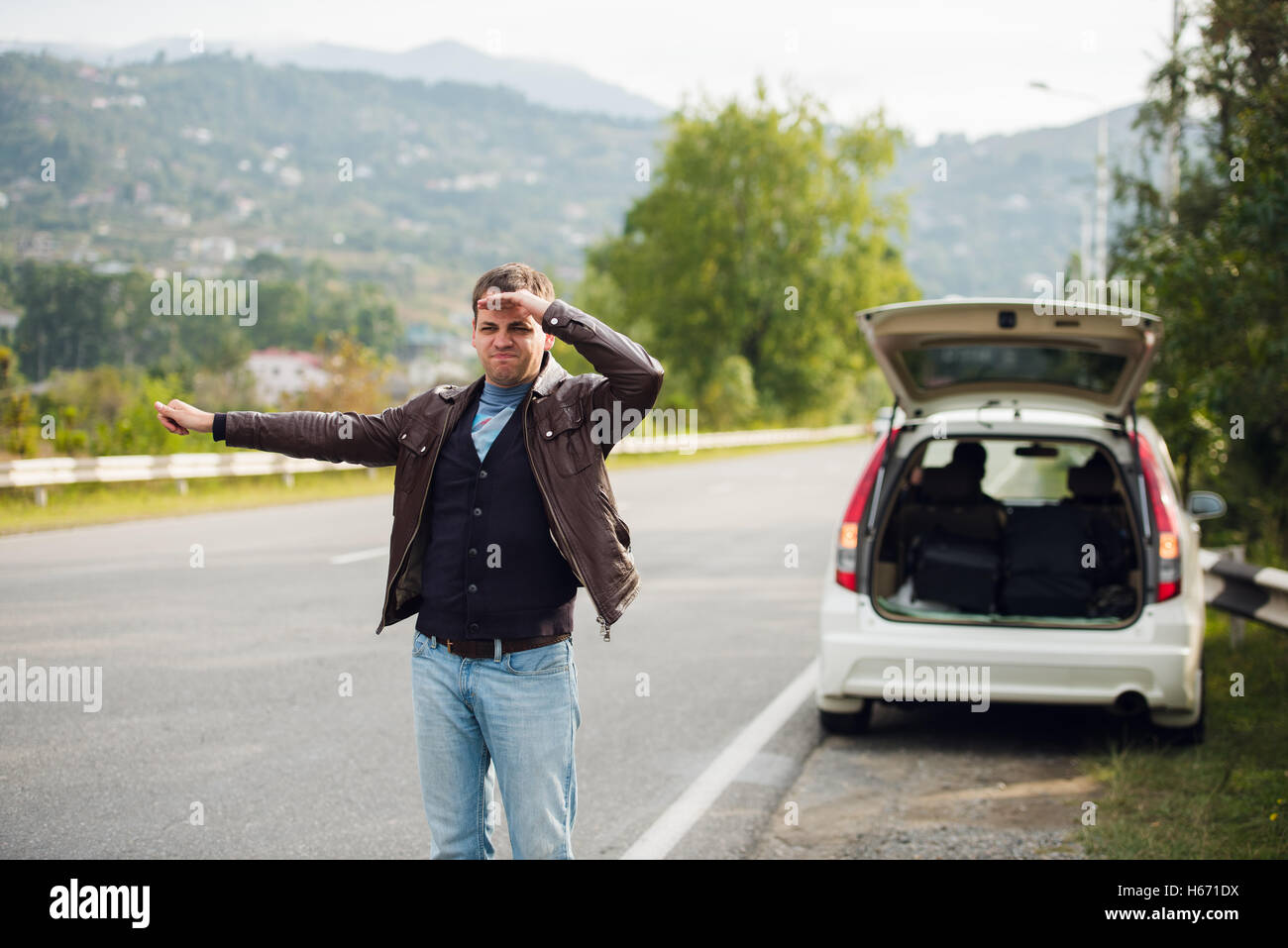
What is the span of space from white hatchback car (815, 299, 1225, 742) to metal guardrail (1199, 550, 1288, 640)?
0.43 metres

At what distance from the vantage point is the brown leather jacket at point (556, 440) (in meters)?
3.16

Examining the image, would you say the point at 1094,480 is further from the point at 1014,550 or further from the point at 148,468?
the point at 148,468

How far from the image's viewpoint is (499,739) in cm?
322

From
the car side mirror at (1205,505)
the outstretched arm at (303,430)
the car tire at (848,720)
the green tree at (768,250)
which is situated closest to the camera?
the outstretched arm at (303,430)

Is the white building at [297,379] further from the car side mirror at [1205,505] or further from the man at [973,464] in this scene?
the car side mirror at [1205,505]

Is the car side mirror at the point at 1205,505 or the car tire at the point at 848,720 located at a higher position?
the car side mirror at the point at 1205,505

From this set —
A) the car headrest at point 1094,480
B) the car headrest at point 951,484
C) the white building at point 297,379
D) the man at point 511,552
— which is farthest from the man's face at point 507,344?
the white building at point 297,379

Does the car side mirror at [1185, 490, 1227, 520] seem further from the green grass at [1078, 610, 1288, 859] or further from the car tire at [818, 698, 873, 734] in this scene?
the car tire at [818, 698, 873, 734]

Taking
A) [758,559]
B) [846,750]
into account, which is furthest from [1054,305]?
[758,559]

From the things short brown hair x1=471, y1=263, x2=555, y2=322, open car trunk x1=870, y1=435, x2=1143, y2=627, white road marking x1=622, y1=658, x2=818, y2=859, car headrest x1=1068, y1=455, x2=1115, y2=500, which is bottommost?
white road marking x1=622, y1=658, x2=818, y2=859

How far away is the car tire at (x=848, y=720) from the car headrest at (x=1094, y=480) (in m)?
1.83

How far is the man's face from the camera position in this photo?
3.22 metres

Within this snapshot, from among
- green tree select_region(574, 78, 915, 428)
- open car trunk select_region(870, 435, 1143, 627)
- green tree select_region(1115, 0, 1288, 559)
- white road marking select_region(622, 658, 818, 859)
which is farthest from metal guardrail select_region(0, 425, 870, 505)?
green tree select_region(574, 78, 915, 428)
